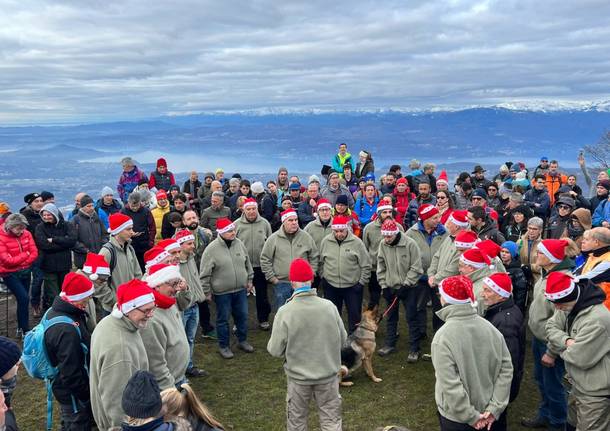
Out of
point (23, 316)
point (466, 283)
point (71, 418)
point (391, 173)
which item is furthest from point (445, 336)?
point (391, 173)

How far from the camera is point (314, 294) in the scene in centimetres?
502

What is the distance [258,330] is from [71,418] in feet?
15.0

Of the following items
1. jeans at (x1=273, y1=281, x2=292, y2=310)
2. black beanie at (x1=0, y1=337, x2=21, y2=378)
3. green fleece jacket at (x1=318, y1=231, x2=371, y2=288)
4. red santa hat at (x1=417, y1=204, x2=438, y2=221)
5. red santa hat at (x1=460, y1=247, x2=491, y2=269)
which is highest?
red santa hat at (x1=417, y1=204, x2=438, y2=221)

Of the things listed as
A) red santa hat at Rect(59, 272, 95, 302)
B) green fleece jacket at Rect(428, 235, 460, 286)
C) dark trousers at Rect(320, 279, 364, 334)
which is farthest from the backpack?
green fleece jacket at Rect(428, 235, 460, 286)

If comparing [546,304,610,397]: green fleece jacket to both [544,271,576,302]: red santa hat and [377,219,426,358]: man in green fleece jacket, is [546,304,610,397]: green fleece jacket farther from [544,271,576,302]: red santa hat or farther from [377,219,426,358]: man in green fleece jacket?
[377,219,426,358]: man in green fleece jacket

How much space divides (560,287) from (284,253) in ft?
15.3

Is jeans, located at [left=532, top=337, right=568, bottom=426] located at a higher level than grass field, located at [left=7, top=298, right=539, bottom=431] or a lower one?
higher

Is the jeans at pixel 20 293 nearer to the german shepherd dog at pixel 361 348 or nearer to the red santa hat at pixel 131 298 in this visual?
the red santa hat at pixel 131 298

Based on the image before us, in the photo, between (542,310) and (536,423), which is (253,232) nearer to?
(542,310)

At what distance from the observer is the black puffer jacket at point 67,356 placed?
Answer: 14.8 ft

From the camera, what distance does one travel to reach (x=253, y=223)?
8883 millimetres

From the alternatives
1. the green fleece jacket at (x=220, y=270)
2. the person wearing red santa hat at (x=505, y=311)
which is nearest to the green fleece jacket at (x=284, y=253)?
the green fleece jacket at (x=220, y=270)

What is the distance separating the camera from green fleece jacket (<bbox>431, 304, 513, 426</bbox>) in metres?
4.00

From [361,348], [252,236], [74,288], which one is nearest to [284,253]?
[252,236]
